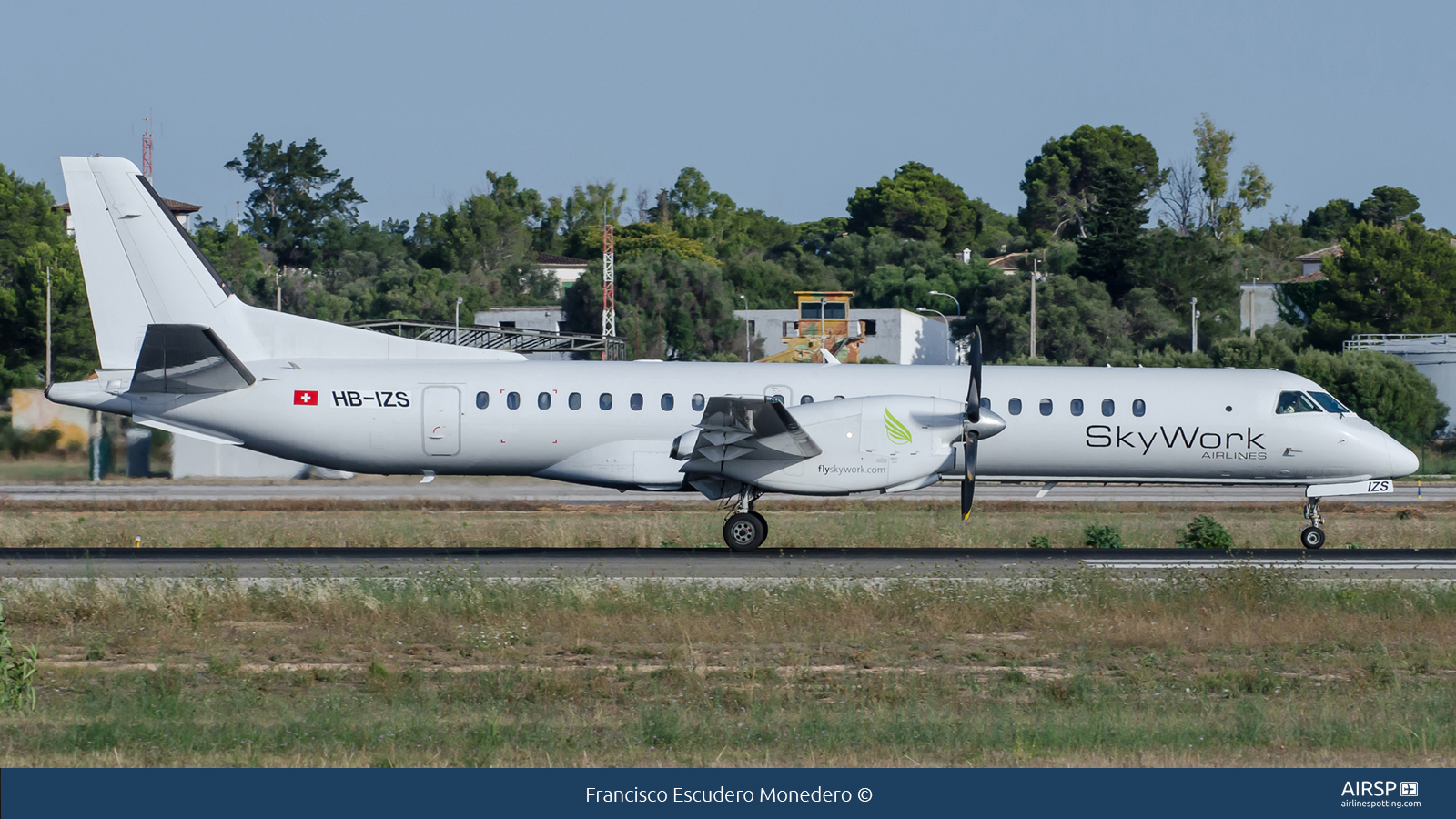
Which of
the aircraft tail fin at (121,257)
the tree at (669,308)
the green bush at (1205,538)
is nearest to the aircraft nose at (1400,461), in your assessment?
the green bush at (1205,538)

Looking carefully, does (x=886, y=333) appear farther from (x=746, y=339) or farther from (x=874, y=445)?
(x=874, y=445)

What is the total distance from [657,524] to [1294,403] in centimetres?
1247

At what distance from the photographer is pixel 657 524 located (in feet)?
93.3

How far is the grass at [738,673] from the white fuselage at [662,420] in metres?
5.25

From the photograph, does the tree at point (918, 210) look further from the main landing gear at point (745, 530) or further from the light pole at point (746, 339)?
the main landing gear at point (745, 530)

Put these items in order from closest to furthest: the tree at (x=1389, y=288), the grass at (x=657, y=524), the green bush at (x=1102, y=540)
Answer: the green bush at (x=1102, y=540)
the grass at (x=657, y=524)
the tree at (x=1389, y=288)

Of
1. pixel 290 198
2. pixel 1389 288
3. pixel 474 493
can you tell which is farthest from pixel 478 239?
pixel 474 493

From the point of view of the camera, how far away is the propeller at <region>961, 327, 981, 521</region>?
20.4m

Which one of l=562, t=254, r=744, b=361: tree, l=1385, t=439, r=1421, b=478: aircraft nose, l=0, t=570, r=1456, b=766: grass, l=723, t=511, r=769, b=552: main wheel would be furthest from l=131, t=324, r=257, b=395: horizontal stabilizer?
l=562, t=254, r=744, b=361: tree

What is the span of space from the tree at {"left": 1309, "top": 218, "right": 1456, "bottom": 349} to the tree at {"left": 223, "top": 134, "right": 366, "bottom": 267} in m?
84.6

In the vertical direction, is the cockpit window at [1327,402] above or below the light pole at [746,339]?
below

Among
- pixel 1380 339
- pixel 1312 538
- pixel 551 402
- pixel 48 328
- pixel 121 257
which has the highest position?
pixel 1380 339

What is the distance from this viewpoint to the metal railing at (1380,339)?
56.1 meters

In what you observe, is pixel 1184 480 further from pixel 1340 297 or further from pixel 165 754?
pixel 1340 297
